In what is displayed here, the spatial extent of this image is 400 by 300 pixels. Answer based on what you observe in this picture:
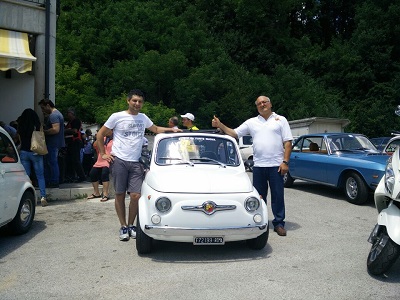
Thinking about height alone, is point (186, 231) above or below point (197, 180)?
below

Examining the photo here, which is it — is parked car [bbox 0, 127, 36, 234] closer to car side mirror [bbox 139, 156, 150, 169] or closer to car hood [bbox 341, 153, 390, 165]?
car side mirror [bbox 139, 156, 150, 169]

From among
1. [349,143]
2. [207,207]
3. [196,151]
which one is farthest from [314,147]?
[207,207]

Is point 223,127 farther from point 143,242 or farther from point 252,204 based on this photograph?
point 143,242

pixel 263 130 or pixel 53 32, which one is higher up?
pixel 53 32

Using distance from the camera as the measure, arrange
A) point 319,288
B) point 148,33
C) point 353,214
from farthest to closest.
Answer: point 148,33 → point 353,214 → point 319,288

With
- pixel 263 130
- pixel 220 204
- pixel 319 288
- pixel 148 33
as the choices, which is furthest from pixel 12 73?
pixel 148 33

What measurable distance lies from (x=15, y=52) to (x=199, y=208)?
678cm

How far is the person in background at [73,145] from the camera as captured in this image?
1025 cm

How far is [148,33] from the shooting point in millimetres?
33219

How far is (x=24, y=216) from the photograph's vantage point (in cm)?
648

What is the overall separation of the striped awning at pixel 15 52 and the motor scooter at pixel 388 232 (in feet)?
26.3

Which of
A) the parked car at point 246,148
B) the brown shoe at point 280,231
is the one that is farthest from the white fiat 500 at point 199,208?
the parked car at point 246,148

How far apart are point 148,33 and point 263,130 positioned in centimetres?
2863

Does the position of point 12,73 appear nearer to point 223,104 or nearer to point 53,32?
point 53,32
